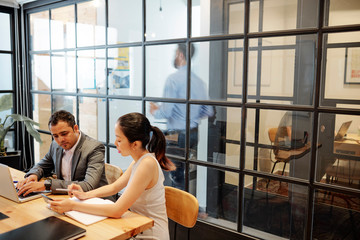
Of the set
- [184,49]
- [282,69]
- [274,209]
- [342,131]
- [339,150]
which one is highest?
[184,49]

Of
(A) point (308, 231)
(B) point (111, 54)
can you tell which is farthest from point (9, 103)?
(A) point (308, 231)

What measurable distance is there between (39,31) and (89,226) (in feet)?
11.5

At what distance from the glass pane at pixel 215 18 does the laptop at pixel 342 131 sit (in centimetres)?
94

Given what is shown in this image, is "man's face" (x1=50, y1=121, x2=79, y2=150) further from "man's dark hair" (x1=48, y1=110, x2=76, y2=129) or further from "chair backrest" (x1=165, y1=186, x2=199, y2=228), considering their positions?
"chair backrest" (x1=165, y1=186, x2=199, y2=228)

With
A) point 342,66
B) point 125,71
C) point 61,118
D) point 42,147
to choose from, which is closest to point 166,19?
point 125,71

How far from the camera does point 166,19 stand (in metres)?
2.85

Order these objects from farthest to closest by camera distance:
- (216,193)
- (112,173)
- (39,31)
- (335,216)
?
1. (39,31)
2. (216,193)
3. (112,173)
4. (335,216)

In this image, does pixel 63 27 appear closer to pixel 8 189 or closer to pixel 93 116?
pixel 93 116

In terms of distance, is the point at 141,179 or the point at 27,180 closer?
the point at 141,179

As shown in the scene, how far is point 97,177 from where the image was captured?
86.4 inches

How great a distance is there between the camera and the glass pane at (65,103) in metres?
3.88

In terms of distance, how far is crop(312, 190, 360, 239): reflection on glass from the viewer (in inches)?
80.7

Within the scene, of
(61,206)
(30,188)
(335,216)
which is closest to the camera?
(61,206)

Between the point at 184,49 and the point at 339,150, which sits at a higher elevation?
the point at 184,49
